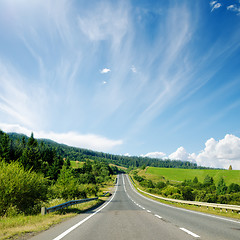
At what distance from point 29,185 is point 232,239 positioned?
43.4 feet

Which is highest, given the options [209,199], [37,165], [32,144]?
[32,144]

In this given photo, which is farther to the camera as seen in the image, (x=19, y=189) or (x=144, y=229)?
(x=19, y=189)

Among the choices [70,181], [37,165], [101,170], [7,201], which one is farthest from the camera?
[101,170]

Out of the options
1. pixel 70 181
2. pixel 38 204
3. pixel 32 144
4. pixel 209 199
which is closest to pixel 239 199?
pixel 209 199

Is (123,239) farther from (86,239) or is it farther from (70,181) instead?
(70,181)

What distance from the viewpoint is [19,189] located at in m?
14.1

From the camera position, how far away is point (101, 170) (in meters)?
147

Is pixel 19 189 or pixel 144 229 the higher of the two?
pixel 19 189

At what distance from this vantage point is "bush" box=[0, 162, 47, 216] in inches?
528

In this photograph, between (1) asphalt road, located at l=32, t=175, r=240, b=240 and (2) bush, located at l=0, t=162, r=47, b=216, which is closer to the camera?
(1) asphalt road, located at l=32, t=175, r=240, b=240

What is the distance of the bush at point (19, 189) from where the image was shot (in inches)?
528

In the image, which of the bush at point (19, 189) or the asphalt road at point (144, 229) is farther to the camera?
the bush at point (19, 189)

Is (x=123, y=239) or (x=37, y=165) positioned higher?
(x=37, y=165)

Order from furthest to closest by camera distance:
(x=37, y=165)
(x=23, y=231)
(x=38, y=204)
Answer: (x=37, y=165) → (x=38, y=204) → (x=23, y=231)
